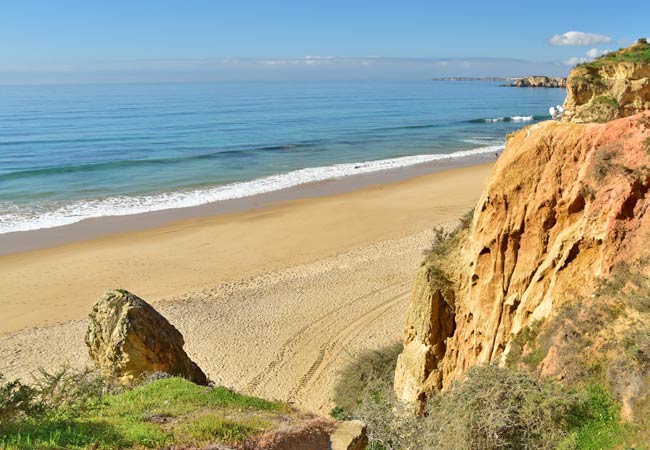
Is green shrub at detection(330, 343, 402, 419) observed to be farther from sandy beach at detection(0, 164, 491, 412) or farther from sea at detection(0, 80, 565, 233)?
sea at detection(0, 80, 565, 233)

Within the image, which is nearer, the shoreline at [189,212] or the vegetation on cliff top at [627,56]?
the vegetation on cliff top at [627,56]

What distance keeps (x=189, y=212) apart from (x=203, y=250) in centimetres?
623

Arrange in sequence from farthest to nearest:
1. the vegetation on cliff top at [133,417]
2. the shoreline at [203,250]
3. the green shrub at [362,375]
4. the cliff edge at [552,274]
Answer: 1. the shoreline at [203,250]
2. the green shrub at [362,375]
3. the cliff edge at [552,274]
4. the vegetation on cliff top at [133,417]

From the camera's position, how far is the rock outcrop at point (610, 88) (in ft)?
35.4

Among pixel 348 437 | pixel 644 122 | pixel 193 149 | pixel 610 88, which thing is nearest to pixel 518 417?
pixel 348 437

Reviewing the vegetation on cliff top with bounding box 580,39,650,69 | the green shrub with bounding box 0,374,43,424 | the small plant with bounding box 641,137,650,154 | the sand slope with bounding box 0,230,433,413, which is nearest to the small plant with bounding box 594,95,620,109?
the vegetation on cliff top with bounding box 580,39,650,69

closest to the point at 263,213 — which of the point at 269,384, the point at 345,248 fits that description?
the point at 345,248

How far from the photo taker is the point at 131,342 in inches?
437

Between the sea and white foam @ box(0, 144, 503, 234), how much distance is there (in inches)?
2.5

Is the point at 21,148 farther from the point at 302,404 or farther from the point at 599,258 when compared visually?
the point at 599,258

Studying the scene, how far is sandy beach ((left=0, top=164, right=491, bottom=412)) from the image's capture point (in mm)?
14461

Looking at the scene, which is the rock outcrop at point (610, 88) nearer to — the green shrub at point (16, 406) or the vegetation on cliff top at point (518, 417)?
the vegetation on cliff top at point (518, 417)

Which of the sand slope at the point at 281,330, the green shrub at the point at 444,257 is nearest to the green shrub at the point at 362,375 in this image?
the sand slope at the point at 281,330

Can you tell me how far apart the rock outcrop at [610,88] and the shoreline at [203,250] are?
12.2m
